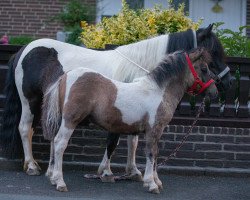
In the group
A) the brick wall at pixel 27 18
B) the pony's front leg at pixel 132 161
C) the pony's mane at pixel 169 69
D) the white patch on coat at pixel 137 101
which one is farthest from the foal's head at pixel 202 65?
the brick wall at pixel 27 18

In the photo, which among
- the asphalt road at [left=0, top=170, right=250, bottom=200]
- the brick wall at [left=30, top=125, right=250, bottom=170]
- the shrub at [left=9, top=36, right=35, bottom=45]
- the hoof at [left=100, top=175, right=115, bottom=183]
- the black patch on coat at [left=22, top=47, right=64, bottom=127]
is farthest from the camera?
the shrub at [left=9, top=36, right=35, bottom=45]

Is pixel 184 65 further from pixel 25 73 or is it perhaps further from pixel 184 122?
pixel 25 73

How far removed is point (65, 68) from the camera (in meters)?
8.17

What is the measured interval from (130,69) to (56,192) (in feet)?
5.70

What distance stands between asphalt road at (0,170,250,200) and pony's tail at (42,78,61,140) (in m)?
0.65

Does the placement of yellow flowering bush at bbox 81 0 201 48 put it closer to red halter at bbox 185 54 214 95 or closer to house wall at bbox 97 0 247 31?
red halter at bbox 185 54 214 95

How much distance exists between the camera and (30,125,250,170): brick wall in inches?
340

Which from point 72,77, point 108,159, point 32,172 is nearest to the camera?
point 72,77

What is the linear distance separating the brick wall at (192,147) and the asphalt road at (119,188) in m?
0.22

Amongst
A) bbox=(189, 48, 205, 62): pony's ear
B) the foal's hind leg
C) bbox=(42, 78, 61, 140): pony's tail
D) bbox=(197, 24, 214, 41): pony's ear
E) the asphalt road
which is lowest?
the asphalt road

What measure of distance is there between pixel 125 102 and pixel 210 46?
1336 millimetres

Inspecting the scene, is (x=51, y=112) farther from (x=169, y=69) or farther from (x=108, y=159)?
(x=169, y=69)

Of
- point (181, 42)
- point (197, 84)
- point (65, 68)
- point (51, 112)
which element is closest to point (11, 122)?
point (65, 68)

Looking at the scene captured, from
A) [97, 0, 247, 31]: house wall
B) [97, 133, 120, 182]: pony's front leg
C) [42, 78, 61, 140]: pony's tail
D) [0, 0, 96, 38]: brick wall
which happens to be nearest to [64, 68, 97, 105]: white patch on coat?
[42, 78, 61, 140]: pony's tail
